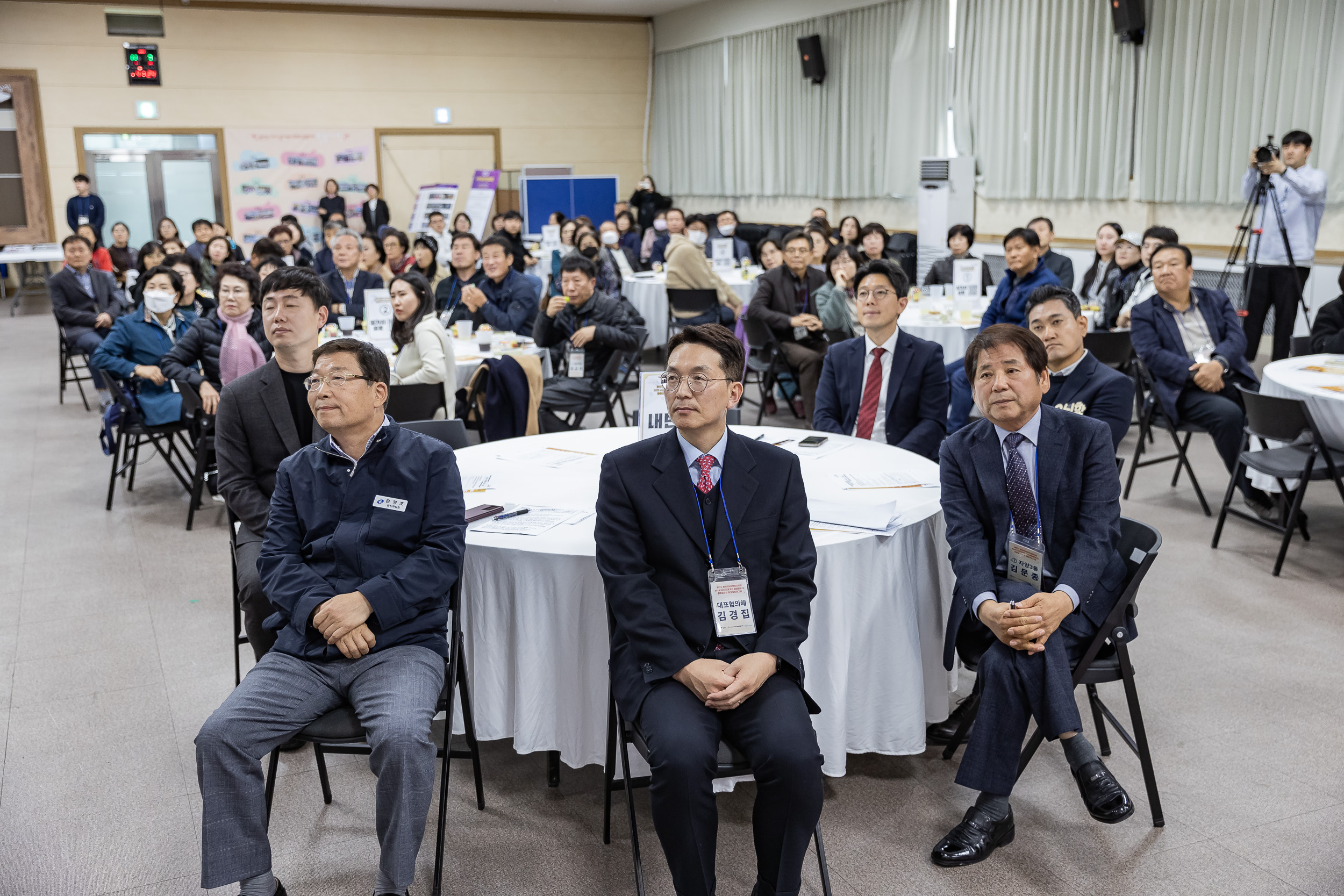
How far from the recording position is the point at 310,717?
7.46 feet

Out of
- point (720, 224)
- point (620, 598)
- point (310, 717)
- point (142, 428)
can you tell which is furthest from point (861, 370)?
point (720, 224)

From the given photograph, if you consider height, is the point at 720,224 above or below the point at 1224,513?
above

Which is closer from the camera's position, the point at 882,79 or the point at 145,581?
the point at 145,581

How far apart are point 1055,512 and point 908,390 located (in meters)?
1.39

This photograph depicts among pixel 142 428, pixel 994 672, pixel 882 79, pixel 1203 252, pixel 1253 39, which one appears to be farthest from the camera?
pixel 882 79

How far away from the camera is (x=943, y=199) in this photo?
11672mm

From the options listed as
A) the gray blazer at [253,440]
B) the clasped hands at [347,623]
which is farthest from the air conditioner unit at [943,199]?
the clasped hands at [347,623]

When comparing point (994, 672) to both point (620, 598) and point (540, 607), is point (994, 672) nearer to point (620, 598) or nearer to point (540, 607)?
point (620, 598)

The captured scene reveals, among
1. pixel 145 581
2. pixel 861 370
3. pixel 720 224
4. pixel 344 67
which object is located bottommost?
pixel 145 581

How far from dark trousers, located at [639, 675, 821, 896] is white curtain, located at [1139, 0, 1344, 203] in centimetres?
799

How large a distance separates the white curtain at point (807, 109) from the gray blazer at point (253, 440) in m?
10.5

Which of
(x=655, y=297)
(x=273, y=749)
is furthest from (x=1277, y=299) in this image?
(x=273, y=749)

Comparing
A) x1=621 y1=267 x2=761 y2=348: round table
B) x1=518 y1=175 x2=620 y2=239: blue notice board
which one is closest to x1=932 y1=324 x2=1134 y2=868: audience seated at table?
x1=621 y1=267 x2=761 y2=348: round table

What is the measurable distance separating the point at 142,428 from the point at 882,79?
10.3m
